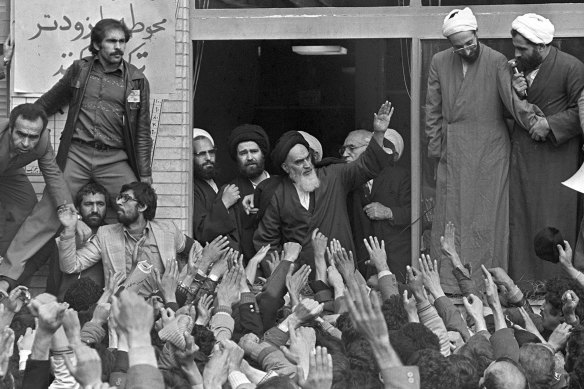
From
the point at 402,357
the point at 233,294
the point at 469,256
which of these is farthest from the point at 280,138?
the point at 402,357

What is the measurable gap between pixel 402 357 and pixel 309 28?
16.1ft

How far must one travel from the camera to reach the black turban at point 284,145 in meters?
11.2

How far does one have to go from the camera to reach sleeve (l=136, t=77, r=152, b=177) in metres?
11.2

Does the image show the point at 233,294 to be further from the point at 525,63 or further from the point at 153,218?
the point at 525,63

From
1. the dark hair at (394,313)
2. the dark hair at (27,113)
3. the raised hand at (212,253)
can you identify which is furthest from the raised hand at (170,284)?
the dark hair at (27,113)

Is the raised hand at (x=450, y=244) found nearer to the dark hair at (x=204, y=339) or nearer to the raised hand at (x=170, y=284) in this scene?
the raised hand at (x=170, y=284)

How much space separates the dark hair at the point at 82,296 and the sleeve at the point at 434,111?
306 cm

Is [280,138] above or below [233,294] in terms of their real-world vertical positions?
above

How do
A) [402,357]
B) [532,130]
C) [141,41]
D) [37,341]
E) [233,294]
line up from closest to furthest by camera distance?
[37,341], [402,357], [233,294], [532,130], [141,41]

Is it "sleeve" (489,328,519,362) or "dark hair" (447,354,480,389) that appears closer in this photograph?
"dark hair" (447,354,480,389)

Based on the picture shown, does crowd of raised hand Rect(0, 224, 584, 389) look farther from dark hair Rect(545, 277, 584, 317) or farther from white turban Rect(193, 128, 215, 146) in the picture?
white turban Rect(193, 128, 215, 146)

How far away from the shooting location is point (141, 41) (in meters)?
11.7

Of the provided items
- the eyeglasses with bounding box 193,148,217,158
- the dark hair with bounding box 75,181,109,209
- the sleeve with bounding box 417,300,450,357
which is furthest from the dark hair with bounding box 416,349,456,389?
the eyeglasses with bounding box 193,148,217,158

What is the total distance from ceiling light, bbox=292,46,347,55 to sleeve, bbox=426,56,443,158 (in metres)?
0.81
